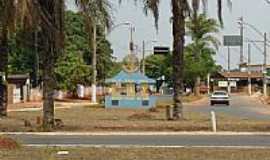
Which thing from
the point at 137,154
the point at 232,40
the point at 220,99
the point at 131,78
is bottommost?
the point at 137,154

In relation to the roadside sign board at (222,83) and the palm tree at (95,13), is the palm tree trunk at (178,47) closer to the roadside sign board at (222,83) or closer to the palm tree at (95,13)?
the palm tree at (95,13)

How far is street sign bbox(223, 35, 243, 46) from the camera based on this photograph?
106 m

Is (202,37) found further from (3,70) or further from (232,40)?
(3,70)

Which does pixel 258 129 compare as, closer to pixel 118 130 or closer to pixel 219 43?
pixel 118 130

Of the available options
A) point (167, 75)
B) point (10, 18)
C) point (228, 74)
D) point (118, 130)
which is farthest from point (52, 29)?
point (228, 74)

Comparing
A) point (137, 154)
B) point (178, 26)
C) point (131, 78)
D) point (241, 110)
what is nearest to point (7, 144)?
point (137, 154)

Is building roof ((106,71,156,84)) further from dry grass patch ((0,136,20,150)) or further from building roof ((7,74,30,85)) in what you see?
dry grass patch ((0,136,20,150))

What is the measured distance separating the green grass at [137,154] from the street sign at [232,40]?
87.1m

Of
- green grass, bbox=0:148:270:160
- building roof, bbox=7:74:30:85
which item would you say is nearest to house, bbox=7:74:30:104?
building roof, bbox=7:74:30:85

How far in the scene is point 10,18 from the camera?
85.1ft

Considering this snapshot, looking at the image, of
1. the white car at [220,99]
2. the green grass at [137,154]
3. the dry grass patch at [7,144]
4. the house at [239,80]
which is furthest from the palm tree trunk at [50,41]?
the house at [239,80]

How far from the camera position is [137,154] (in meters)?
17.9

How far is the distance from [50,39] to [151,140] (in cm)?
634

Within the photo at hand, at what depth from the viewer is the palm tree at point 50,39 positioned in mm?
27562
